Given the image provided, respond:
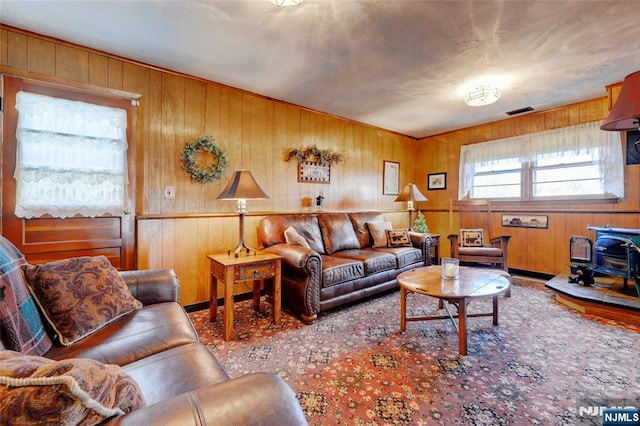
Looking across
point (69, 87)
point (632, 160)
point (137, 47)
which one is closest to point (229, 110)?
point (137, 47)

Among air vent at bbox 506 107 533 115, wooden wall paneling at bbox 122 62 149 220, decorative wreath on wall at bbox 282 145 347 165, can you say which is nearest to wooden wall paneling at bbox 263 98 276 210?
decorative wreath on wall at bbox 282 145 347 165

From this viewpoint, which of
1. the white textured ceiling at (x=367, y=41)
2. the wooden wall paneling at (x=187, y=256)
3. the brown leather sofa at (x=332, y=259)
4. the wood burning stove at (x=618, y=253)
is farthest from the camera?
the wooden wall paneling at (x=187, y=256)

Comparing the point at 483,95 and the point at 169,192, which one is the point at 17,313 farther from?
the point at 483,95

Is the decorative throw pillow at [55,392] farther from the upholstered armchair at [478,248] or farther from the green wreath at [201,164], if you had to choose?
the upholstered armchair at [478,248]

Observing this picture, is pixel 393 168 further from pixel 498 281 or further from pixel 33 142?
pixel 33 142

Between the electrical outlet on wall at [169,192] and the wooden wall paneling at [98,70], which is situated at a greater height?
the wooden wall paneling at [98,70]

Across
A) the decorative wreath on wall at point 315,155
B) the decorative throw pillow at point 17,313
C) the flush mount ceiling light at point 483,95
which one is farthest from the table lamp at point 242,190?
the flush mount ceiling light at point 483,95

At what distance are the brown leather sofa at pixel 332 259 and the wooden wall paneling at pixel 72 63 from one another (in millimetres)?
2027

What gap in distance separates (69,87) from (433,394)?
3463mm

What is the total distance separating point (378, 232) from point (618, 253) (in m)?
2.45

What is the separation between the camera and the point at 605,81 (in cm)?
295

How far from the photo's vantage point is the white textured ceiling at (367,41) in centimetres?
187

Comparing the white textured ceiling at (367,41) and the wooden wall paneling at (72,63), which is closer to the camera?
the white textured ceiling at (367,41)

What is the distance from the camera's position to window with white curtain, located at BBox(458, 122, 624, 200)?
341cm
